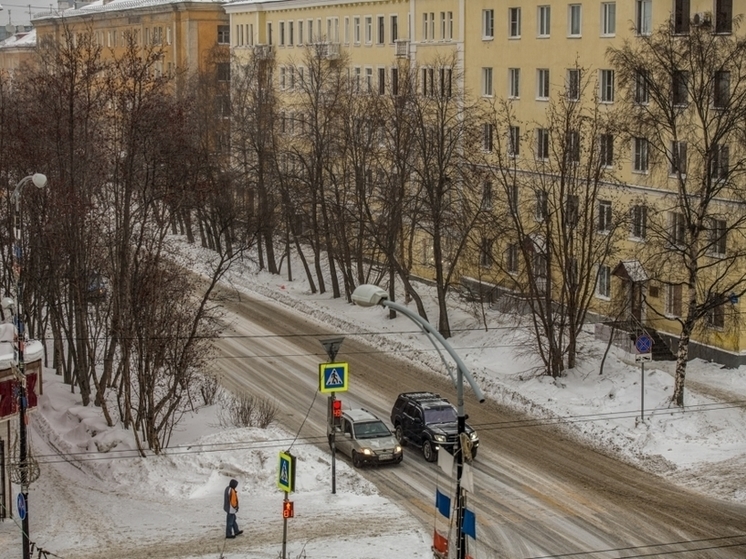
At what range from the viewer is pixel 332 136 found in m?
51.6

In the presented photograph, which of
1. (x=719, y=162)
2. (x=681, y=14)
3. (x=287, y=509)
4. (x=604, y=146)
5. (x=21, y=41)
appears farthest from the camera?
(x=21, y=41)

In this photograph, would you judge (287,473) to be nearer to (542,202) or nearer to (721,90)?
(542,202)

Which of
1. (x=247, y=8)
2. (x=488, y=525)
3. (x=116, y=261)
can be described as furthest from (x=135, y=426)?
(x=247, y=8)

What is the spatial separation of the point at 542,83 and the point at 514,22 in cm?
339

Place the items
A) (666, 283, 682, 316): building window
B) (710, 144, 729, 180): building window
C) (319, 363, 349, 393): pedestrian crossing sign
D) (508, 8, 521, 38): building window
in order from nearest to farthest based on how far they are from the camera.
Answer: (319, 363, 349, 393): pedestrian crossing sign
(710, 144, 729, 180): building window
(666, 283, 682, 316): building window
(508, 8, 521, 38): building window

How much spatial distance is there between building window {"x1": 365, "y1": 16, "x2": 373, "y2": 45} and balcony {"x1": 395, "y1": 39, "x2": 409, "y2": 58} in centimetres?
463

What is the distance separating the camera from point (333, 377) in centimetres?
2812

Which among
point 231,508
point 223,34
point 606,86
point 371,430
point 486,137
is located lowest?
point 371,430

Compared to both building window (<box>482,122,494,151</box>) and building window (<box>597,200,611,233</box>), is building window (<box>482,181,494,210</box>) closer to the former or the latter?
building window (<box>597,200,611,233</box>)

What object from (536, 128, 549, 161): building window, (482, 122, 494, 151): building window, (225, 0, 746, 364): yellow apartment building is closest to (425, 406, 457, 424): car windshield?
(225, 0, 746, 364): yellow apartment building

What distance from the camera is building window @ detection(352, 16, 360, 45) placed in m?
64.1

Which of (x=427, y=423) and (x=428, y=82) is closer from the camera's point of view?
(x=427, y=423)

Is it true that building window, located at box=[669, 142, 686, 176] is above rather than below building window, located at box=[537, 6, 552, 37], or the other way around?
below

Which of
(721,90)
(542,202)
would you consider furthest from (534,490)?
(721,90)
